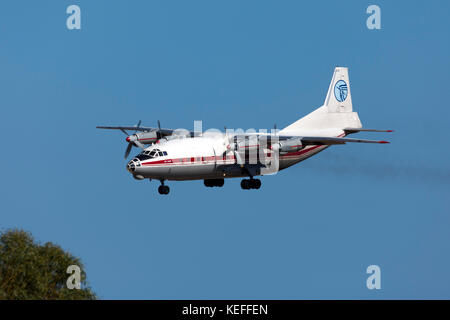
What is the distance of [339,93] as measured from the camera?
6294cm

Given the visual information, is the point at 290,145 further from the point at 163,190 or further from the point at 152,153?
the point at 152,153

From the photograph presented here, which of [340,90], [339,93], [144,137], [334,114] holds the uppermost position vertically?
[340,90]

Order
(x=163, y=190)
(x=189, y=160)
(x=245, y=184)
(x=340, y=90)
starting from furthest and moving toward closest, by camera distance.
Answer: (x=340, y=90)
(x=245, y=184)
(x=163, y=190)
(x=189, y=160)

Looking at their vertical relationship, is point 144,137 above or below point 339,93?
below

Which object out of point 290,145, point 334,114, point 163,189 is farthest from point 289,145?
point 163,189

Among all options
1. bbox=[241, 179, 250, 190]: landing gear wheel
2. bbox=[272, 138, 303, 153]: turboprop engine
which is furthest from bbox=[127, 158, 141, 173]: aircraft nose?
bbox=[272, 138, 303, 153]: turboprop engine

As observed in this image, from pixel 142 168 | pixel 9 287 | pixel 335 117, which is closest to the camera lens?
pixel 9 287

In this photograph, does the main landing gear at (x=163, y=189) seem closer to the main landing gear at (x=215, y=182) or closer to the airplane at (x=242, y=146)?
the airplane at (x=242, y=146)

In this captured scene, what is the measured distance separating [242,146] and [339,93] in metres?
10.0
